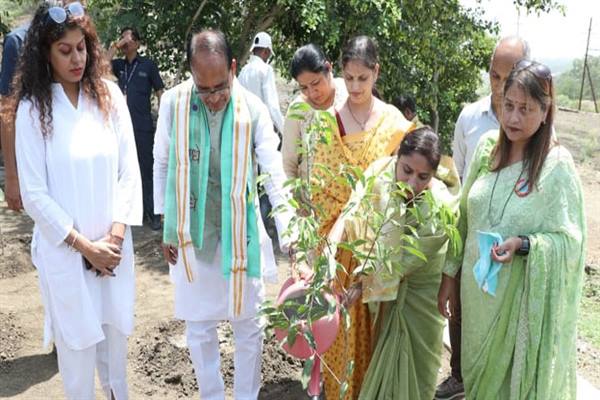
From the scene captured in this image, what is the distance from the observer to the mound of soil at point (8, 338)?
3.69m

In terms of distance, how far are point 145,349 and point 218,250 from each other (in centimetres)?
118

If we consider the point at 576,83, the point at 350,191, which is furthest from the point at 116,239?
the point at 576,83

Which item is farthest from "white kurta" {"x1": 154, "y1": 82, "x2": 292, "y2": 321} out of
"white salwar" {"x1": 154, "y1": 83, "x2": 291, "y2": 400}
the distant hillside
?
the distant hillside

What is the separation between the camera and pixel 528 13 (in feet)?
23.7

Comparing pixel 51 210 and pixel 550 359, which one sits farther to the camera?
pixel 51 210

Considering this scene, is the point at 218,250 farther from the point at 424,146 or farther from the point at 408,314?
the point at 424,146

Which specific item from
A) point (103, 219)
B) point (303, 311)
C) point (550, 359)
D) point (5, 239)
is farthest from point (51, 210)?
point (5, 239)

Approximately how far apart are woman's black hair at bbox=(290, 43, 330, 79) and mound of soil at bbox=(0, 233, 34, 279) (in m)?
2.93

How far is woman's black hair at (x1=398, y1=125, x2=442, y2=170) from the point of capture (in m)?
2.50

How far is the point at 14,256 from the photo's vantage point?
5156 millimetres

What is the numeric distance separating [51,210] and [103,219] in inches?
8.8

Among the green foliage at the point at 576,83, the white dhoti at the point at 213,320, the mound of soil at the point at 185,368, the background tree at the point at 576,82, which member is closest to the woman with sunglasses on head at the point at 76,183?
the white dhoti at the point at 213,320

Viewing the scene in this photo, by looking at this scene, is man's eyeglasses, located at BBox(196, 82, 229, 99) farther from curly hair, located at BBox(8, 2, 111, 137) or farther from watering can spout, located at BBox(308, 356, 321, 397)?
watering can spout, located at BBox(308, 356, 321, 397)

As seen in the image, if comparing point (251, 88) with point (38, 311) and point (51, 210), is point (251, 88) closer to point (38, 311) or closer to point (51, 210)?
point (38, 311)
